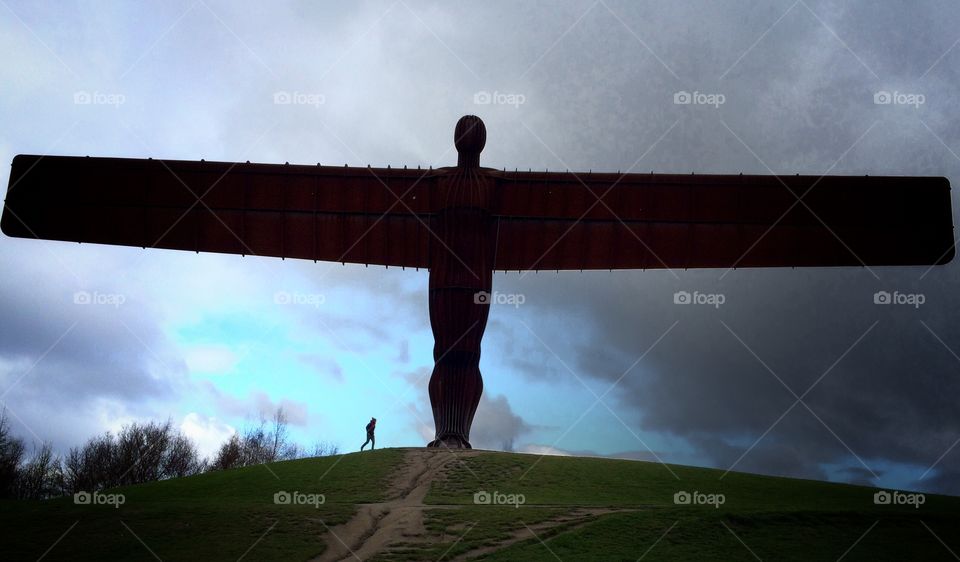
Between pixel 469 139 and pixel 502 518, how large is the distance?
11.2 meters

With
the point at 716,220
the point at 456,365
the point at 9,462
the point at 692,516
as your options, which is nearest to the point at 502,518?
the point at 692,516

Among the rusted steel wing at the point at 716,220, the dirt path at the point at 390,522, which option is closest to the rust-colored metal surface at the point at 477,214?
the rusted steel wing at the point at 716,220

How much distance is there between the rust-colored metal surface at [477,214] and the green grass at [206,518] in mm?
5567

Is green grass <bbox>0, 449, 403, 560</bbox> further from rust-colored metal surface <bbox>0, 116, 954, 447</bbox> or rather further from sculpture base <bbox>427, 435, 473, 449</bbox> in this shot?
rust-colored metal surface <bbox>0, 116, 954, 447</bbox>

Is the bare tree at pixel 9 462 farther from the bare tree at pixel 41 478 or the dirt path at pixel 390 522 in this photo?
the dirt path at pixel 390 522

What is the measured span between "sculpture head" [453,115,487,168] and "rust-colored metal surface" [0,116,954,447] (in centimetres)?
4

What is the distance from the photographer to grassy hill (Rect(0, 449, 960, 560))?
1627 cm

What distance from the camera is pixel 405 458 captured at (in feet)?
75.9

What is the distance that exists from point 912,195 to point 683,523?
42.6 ft

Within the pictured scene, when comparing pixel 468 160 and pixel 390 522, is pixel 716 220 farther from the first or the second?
pixel 390 522

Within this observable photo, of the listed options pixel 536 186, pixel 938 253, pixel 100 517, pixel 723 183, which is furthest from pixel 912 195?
pixel 100 517

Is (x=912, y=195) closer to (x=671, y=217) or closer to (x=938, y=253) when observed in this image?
(x=938, y=253)

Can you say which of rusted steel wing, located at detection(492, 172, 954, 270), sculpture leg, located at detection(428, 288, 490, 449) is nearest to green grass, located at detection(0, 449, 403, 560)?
sculpture leg, located at detection(428, 288, 490, 449)

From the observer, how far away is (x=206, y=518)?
1816cm
